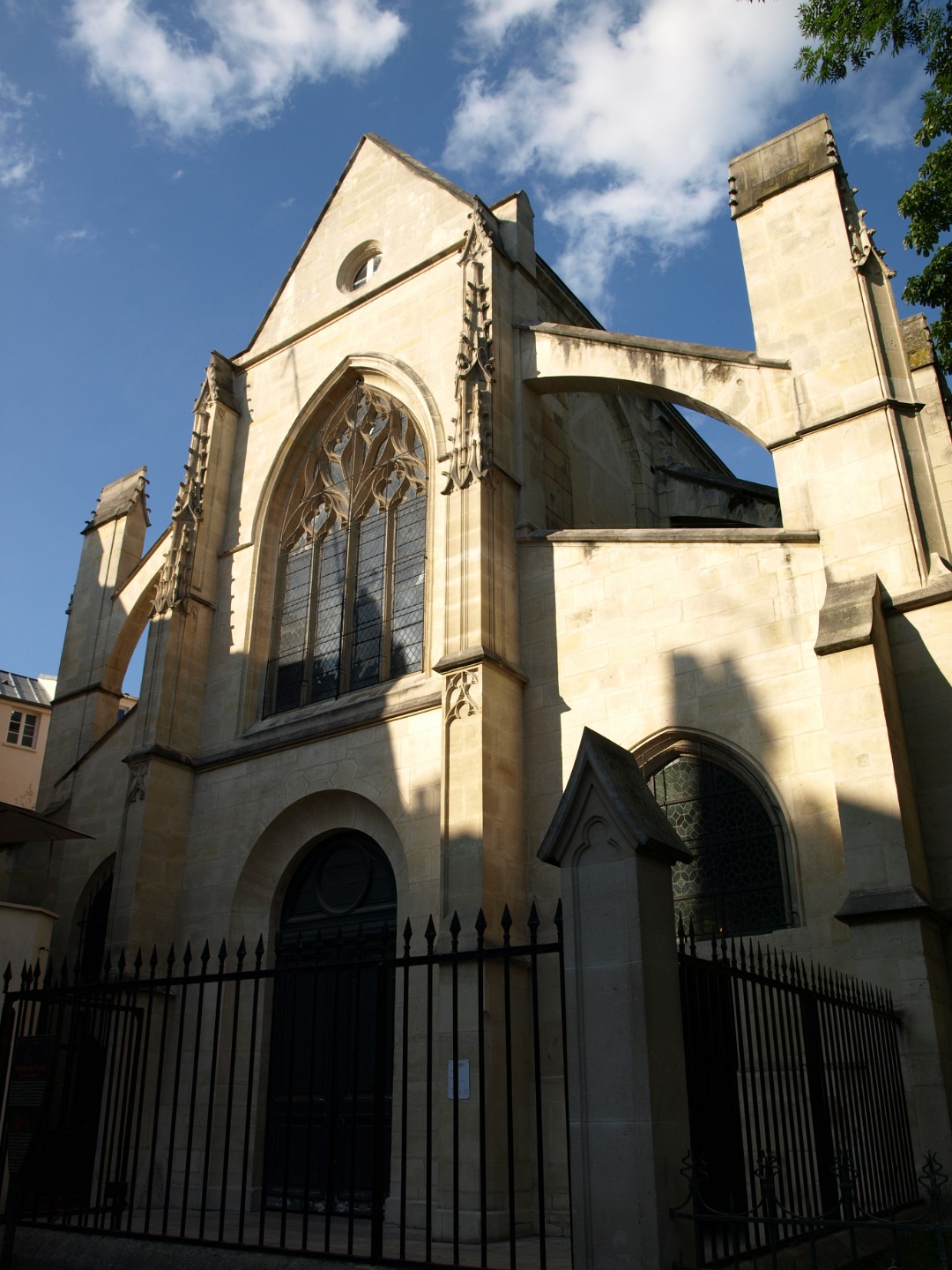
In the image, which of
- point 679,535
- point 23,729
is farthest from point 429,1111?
point 23,729

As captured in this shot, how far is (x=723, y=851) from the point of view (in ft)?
35.2

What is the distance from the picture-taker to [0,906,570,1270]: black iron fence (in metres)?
6.63

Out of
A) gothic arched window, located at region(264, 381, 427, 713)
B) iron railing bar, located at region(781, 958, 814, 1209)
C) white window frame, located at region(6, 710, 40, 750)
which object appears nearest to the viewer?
iron railing bar, located at region(781, 958, 814, 1209)

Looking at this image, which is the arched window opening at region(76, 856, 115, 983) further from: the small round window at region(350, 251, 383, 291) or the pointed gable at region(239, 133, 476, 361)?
the small round window at region(350, 251, 383, 291)

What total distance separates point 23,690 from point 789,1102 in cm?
3467

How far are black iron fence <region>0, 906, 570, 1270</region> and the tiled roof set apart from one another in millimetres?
23028

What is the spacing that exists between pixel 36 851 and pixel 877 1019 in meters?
13.3

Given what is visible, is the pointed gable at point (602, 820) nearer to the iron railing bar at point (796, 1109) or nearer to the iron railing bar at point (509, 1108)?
the iron railing bar at point (509, 1108)

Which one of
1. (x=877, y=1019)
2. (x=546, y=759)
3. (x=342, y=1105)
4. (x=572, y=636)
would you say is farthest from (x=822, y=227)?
(x=342, y=1105)

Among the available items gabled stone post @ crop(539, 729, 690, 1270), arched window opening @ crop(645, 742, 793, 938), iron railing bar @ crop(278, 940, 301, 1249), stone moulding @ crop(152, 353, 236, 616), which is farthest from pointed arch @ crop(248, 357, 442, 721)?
gabled stone post @ crop(539, 729, 690, 1270)

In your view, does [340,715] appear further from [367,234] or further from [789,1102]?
[367,234]

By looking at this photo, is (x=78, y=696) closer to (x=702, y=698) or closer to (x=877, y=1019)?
(x=702, y=698)

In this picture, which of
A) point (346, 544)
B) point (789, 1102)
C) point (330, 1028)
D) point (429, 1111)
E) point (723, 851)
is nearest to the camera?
Answer: point (429, 1111)

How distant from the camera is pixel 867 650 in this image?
9.41 meters
